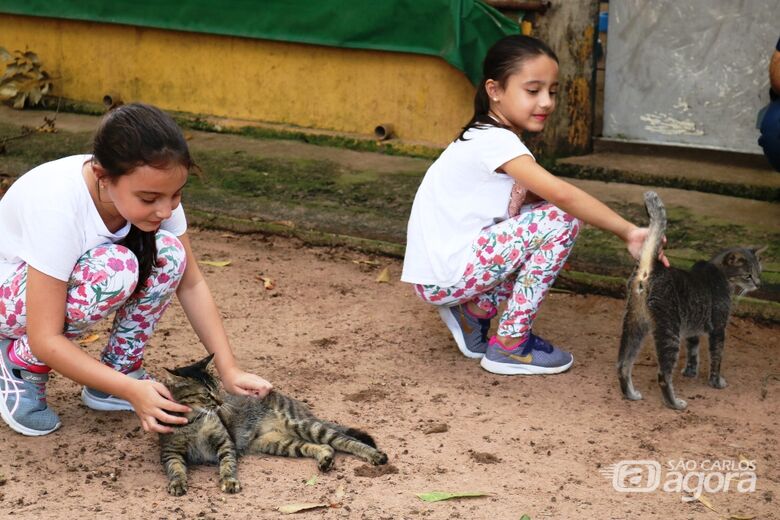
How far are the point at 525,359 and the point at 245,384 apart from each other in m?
1.24

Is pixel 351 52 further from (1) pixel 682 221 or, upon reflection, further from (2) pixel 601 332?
(2) pixel 601 332

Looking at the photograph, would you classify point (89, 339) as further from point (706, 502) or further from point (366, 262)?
point (706, 502)

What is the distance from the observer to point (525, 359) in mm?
4078

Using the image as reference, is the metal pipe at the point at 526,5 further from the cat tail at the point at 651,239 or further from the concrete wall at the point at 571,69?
the cat tail at the point at 651,239

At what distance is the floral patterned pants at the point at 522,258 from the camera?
3.98 m

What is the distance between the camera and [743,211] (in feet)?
18.3

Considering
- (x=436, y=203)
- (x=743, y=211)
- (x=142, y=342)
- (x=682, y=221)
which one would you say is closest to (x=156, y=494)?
(x=142, y=342)

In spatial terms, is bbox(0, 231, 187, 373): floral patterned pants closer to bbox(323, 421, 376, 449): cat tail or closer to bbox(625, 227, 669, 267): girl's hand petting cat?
bbox(323, 421, 376, 449): cat tail

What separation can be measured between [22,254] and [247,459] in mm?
933

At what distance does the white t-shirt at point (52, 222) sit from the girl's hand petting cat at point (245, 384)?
57 centimetres

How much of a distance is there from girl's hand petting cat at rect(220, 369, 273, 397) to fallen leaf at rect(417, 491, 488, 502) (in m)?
0.57

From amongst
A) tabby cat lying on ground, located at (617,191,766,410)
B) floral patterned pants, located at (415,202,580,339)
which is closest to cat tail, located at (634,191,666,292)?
tabby cat lying on ground, located at (617,191,766,410)

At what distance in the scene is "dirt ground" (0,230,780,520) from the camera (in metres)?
3.11

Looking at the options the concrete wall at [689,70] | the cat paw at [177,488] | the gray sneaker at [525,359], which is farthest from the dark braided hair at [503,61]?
the concrete wall at [689,70]
